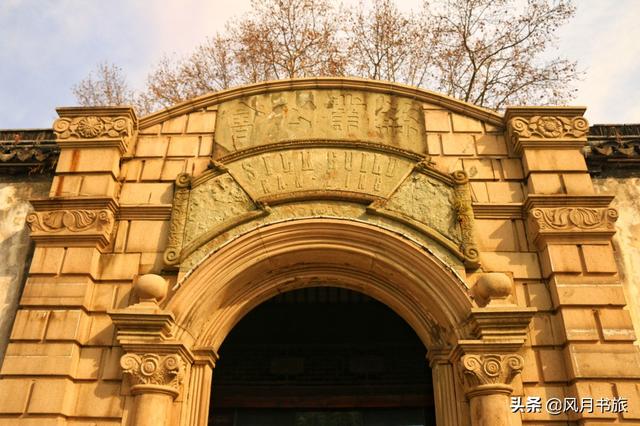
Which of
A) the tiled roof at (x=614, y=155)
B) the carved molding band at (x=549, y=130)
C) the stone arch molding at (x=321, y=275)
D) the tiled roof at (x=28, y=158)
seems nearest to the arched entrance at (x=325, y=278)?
the stone arch molding at (x=321, y=275)

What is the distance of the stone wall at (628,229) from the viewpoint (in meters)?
7.71

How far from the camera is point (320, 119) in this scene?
8.41m

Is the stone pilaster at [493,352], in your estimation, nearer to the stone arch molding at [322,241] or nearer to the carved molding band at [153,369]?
the stone arch molding at [322,241]

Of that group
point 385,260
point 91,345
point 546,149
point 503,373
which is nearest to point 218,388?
point 91,345

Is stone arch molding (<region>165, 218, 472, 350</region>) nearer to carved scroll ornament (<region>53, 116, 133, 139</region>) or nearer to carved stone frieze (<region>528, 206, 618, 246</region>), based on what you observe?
carved stone frieze (<region>528, 206, 618, 246</region>)

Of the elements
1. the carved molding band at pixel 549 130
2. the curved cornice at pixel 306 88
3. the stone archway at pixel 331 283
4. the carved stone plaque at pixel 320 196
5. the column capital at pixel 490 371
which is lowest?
the column capital at pixel 490 371

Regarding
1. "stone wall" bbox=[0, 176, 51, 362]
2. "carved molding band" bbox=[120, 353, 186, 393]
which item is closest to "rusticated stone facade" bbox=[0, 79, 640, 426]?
"carved molding band" bbox=[120, 353, 186, 393]

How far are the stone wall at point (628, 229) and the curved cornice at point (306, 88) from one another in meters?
2.52

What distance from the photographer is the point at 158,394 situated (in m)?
6.54

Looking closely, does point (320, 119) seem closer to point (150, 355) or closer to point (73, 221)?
point (73, 221)

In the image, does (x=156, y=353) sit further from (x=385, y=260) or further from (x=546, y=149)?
(x=546, y=149)

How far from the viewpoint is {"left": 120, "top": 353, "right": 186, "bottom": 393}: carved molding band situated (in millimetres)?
6562

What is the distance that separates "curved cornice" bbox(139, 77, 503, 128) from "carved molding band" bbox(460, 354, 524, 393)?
3749 millimetres

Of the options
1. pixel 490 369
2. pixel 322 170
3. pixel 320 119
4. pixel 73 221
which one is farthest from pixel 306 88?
pixel 490 369
